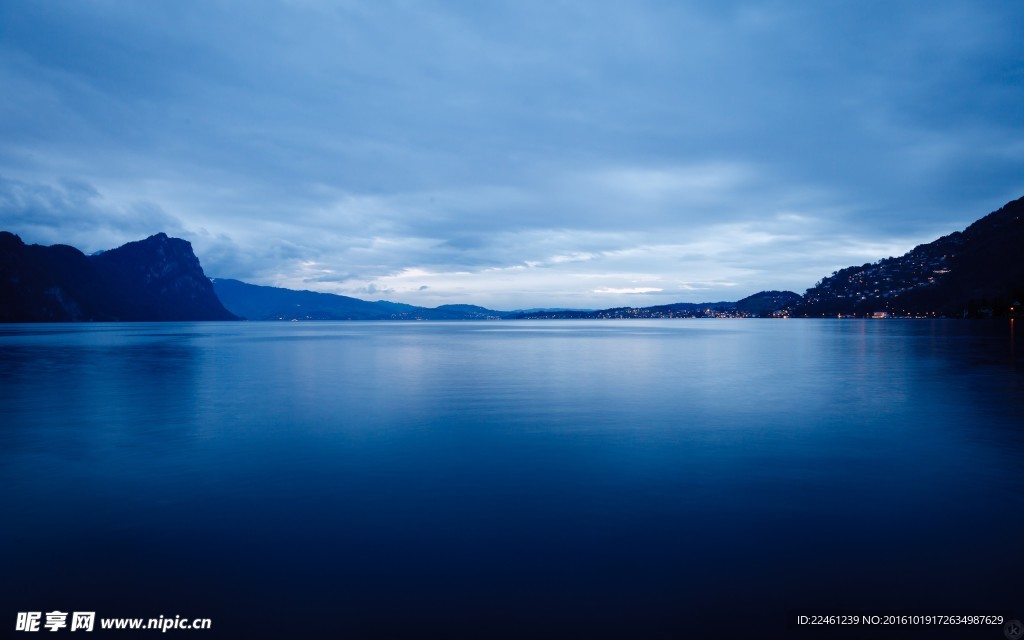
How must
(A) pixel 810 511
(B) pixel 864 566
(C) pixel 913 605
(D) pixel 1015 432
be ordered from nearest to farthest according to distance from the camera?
(C) pixel 913 605 → (B) pixel 864 566 → (A) pixel 810 511 → (D) pixel 1015 432

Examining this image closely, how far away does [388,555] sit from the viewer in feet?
27.3

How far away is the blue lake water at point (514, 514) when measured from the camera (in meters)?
6.94

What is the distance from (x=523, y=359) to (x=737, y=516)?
39.1 meters

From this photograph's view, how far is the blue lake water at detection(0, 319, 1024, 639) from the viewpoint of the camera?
6938mm

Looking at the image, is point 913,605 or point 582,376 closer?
point 913,605

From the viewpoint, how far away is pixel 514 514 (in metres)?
10.2

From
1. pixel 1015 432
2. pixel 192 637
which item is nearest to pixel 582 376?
pixel 1015 432

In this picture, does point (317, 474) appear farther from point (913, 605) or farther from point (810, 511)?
point (913, 605)

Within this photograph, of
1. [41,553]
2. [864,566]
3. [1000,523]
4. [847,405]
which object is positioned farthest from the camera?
[847,405]

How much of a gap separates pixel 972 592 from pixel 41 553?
13389 millimetres

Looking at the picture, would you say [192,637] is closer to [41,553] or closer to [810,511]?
[41,553]
